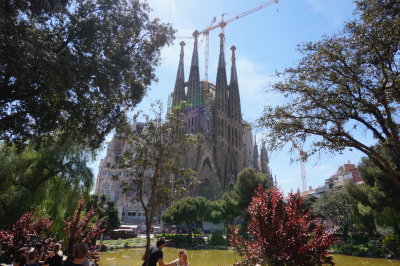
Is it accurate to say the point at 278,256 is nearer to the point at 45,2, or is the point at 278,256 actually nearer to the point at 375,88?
the point at 375,88

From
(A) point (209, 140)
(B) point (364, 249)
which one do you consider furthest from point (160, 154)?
(A) point (209, 140)

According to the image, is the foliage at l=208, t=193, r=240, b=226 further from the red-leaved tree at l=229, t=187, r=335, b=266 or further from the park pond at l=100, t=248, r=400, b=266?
the red-leaved tree at l=229, t=187, r=335, b=266

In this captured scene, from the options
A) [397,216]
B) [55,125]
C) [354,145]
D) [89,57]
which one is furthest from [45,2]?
[397,216]

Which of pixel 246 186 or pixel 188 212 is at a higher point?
pixel 246 186

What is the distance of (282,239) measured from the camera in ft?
18.4

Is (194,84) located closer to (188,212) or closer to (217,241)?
(188,212)

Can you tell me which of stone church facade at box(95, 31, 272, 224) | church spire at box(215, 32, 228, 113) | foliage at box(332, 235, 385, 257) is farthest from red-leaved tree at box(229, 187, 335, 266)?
church spire at box(215, 32, 228, 113)

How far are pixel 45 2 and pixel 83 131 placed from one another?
3.80 m

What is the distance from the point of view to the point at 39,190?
13445mm

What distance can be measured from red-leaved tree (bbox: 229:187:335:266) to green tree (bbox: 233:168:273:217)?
2340cm

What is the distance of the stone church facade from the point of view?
52438mm

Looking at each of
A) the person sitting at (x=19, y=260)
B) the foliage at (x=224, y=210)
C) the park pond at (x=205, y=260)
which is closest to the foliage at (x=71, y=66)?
the person sitting at (x=19, y=260)

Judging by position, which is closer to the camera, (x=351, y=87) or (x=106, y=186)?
(x=351, y=87)

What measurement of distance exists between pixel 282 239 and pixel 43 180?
12.4 m
